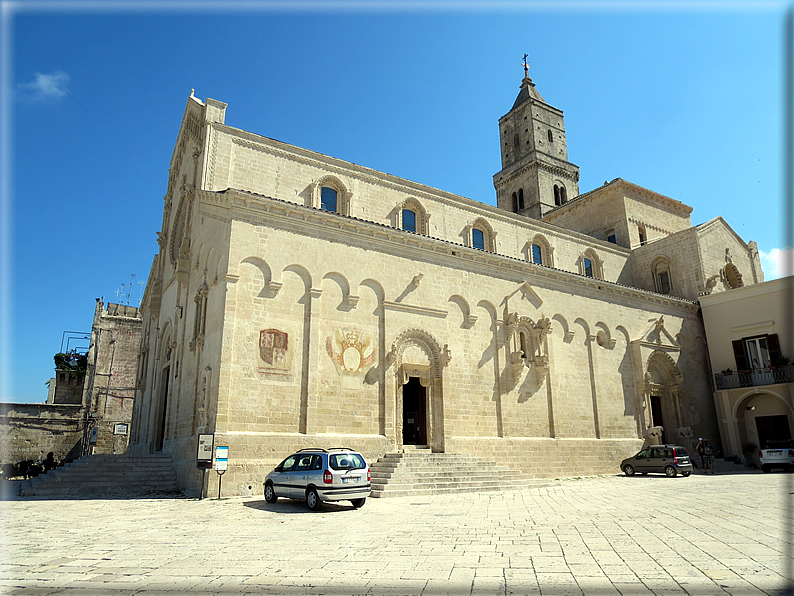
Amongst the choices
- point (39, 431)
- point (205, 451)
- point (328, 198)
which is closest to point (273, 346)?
point (205, 451)

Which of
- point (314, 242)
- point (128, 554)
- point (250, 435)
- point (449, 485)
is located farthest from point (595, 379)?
point (128, 554)

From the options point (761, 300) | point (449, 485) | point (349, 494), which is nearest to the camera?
point (349, 494)

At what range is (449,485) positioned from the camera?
722 inches

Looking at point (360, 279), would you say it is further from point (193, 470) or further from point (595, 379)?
point (595, 379)

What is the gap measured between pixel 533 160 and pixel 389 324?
27480 mm

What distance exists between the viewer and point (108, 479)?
17.7m

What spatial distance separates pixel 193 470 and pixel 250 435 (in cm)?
222

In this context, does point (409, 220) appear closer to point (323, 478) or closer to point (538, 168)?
point (323, 478)

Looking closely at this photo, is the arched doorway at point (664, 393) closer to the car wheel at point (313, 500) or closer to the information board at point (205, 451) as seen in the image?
the car wheel at point (313, 500)

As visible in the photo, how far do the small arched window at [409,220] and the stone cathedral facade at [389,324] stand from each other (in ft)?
0.54

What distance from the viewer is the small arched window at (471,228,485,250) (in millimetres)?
28266

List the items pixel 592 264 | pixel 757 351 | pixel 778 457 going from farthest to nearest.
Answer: pixel 592 264, pixel 757 351, pixel 778 457

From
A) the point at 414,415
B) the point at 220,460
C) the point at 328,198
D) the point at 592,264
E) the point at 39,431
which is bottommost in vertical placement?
the point at 220,460

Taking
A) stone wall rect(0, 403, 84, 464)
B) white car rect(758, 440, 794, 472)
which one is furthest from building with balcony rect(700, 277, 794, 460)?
stone wall rect(0, 403, 84, 464)
